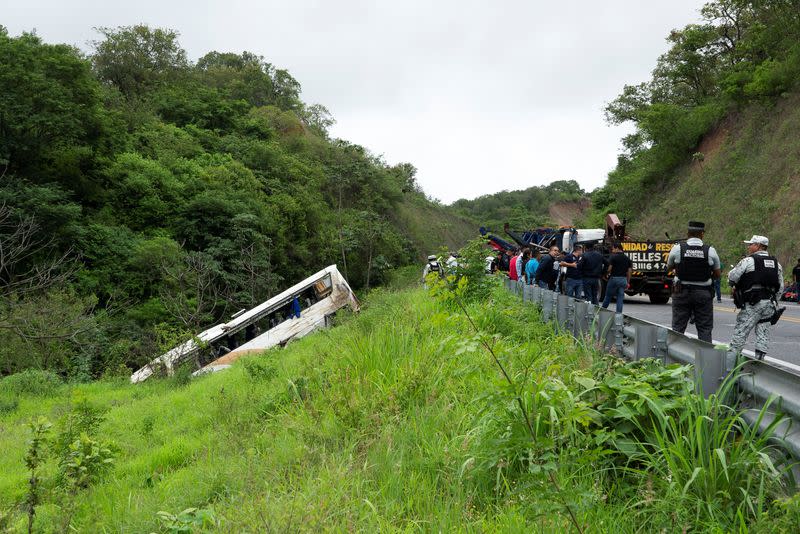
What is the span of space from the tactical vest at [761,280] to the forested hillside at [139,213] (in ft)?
46.6

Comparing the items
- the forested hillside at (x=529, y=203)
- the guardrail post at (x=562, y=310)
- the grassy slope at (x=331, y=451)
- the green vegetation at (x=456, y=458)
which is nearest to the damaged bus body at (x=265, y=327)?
the grassy slope at (x=331, y=451)

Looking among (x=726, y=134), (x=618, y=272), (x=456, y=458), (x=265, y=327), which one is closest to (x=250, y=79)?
(x=726, y=134)

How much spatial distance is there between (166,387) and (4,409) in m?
3.20

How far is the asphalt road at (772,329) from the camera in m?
9.43

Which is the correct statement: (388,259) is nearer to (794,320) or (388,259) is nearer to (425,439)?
(794,320)

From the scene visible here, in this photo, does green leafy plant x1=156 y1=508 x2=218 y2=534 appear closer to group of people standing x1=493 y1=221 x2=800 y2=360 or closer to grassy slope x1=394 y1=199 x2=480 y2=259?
group of people standing x1=493 y1=221 x2=800 y2=360

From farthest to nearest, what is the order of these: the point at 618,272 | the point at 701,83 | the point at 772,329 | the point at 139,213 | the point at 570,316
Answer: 1. the point at 701,83
2. the point at 139,213
3. the point at 618,272
4. the point at 772,329
5. the point at 570,316

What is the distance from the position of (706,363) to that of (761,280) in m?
5.20

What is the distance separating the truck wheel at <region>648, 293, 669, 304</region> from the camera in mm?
19545

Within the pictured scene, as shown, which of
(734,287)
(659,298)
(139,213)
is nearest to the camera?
(734,287)

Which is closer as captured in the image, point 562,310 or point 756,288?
Answer: point 562,310

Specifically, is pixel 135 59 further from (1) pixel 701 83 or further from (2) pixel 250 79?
(1) pixel 701 83

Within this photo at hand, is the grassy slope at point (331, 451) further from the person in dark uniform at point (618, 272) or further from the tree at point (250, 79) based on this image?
the tree at point (250, 79)

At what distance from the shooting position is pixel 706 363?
3.79 m
